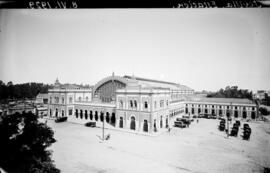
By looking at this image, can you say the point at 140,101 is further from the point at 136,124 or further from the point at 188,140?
the point at 188,140

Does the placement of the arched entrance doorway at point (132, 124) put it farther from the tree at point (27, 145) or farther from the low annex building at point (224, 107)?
the low annex building at point (224, 107)

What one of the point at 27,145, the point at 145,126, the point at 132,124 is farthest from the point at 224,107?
the point at 27,145

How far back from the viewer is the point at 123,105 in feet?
107

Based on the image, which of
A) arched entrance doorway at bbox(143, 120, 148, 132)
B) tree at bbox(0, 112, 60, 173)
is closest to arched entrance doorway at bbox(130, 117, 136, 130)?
arched entrance doorway at bbox(143, 120, 148, 132)

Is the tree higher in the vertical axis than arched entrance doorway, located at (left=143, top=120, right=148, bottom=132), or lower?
higher

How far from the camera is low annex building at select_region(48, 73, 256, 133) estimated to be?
30328 millimetres

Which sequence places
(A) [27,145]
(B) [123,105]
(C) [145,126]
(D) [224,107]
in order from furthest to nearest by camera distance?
(D) [224,107] → (B) [123,105] → (C) [145,126] → (A) [27,145]

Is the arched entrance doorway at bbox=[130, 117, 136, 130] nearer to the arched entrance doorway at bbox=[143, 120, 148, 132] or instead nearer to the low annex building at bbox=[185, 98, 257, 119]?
the arched entrance doorway at bbox=[143, 120, 148, 132]

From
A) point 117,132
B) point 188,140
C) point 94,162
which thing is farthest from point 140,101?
point 94,162

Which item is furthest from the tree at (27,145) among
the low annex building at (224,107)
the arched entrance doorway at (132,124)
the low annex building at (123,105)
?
the low annex building at (224,107)

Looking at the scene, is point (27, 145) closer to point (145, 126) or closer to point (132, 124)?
point (145, 126)

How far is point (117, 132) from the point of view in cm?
2930

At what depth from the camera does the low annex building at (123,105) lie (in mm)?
30328

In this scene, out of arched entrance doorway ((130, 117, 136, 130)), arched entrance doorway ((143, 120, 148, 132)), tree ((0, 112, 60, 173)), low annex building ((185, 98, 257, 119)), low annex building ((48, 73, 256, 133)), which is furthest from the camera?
low annex building ((185, 98, 257, 119))
